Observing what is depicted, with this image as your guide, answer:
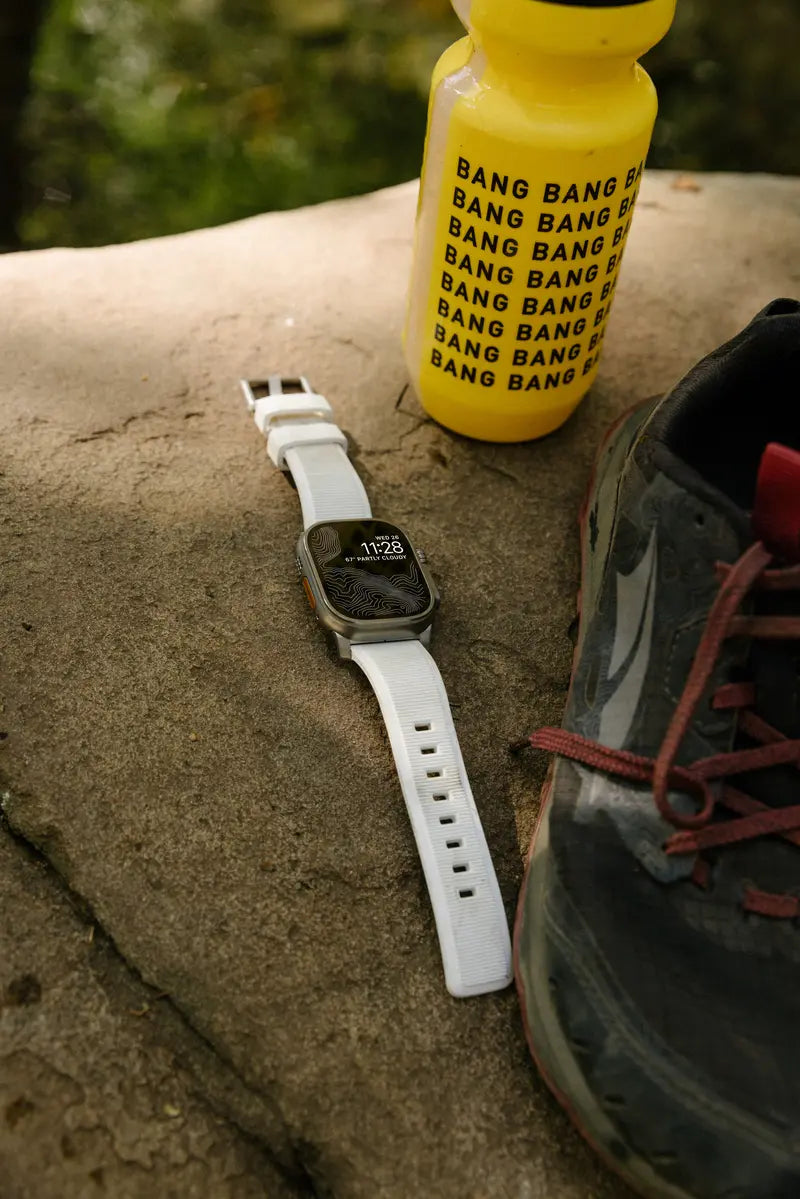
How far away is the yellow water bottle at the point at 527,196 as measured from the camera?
121 centimetres

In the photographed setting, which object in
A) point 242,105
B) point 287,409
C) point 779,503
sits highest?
point 779,503

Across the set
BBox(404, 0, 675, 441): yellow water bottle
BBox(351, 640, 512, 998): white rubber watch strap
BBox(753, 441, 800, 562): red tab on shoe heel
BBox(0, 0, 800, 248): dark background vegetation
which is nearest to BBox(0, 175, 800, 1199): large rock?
BBox(351, 640, 512, 998): white rubber watch strap

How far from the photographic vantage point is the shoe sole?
0.85m

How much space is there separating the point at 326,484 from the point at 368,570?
0.61 feet

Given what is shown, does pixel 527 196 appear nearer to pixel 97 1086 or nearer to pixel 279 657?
pixel 279 657

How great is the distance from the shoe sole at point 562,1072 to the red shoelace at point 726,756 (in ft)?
0.37

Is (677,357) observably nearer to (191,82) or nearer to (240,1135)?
(240,1135)

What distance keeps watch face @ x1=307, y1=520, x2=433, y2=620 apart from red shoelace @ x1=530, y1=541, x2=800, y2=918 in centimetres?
33

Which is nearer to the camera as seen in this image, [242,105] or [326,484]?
[326,484]

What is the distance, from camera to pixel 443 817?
1.10 meters

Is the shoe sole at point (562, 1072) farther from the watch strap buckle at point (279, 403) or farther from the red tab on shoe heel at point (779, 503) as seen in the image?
the watch strap buckle at point (279, 403)

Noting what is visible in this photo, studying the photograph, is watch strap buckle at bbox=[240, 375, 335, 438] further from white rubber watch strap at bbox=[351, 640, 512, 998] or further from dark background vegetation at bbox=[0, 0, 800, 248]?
dark background vegetation at bbox=[0, 0, 800, 248]

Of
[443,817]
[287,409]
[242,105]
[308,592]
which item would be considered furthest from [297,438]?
[242,105]

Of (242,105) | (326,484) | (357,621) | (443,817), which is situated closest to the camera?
(443,817)
